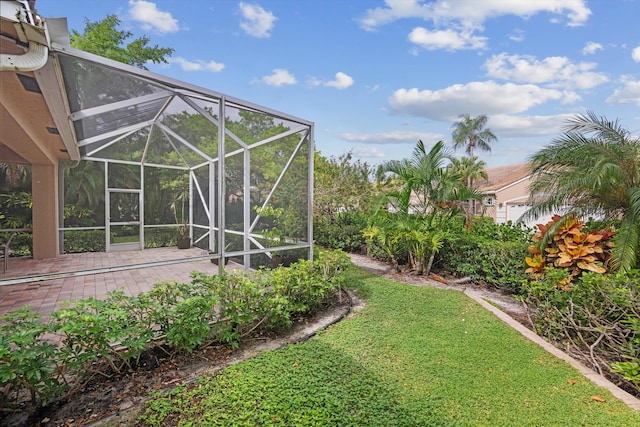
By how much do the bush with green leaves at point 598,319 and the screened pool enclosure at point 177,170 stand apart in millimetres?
3602

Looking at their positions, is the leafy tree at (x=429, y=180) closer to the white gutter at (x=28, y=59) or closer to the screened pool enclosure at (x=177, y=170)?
the screened pool enclosure at (x=177, y=170)

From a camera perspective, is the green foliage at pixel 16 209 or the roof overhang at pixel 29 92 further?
the green foliage at pixel 16 209

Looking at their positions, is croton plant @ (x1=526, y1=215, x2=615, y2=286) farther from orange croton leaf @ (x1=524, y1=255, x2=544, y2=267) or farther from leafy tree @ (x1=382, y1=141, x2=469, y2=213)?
leafy tree @ (x1=382, y1=141, x2=469, y2=213)

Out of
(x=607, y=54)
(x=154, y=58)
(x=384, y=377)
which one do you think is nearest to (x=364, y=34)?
(x=607, y=54)

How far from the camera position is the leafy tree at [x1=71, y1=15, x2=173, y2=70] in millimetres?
14883

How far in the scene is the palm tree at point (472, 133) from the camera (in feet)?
98.7

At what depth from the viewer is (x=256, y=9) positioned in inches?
292

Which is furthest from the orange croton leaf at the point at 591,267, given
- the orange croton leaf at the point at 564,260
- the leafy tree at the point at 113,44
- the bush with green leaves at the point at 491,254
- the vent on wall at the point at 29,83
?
the leafy tree at the point at 113,44

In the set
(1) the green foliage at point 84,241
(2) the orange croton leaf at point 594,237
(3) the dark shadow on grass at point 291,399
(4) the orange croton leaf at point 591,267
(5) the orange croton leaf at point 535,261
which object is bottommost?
(3) the dark shadow on grass at point 291,399

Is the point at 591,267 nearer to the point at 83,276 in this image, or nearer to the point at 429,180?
the point at 429,180

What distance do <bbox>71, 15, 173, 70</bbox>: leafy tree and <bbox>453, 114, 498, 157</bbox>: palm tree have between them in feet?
87.9

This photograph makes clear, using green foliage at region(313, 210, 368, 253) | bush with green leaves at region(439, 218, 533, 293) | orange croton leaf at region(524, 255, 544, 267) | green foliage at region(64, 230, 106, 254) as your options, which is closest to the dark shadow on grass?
orange croton leaf at region(524, 255, 544, 267)

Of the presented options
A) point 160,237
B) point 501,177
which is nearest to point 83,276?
point 160,237

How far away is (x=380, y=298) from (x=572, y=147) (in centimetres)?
380
